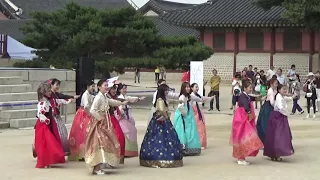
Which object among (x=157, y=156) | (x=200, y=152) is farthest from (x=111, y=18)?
(x=157, y=156)

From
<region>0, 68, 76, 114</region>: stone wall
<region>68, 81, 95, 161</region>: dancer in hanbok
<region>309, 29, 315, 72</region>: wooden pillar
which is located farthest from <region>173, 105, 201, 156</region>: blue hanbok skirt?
<region>309, 29, 315, 72</region>: wooden pillar

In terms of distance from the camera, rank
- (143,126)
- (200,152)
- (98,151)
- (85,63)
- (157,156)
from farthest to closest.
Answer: (85,63)
(143,126)
(200,152)
(157,156)
(98,151)

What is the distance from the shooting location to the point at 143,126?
17609 millimetres

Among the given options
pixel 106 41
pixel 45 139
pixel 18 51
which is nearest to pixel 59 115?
pixel 45 139

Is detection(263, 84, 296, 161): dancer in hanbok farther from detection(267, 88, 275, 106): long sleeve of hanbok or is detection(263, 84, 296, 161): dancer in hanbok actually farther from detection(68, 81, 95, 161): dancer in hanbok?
detection(68, 81, 95, 161): dancer in hanbok

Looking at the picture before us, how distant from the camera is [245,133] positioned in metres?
11.1

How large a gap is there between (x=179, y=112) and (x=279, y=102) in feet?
6.17

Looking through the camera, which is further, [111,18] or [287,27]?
[287,27]

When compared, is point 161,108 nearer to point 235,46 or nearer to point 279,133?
point 279,133

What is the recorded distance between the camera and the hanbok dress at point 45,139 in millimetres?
10570

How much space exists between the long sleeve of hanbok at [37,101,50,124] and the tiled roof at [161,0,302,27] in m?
27.8

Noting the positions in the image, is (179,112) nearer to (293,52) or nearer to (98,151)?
(98,151)

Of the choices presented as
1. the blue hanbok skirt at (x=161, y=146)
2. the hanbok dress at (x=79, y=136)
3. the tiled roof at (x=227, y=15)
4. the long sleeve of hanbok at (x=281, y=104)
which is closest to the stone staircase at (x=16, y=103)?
the hanbok dress at (x=79, y=136)

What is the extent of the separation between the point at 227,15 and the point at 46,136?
29727 millimetres
